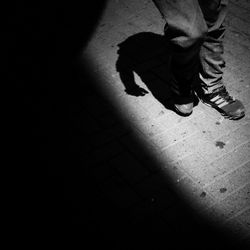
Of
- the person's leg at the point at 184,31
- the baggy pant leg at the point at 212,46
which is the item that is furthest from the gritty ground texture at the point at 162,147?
the person's leg at the point at 184,31

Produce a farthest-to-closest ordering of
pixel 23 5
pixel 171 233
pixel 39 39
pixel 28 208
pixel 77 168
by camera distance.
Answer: pixel 23 5 → pixel 39 39 → pixel 77 168 → pixel 28 208 → pixel 171 233

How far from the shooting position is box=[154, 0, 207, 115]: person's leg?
7.53 feet

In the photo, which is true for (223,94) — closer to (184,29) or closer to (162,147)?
(162,147)

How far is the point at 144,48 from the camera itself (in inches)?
161

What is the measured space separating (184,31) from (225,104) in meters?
1.09

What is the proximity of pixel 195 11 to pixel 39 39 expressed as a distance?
2888mm

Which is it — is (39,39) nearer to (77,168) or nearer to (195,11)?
(77,168)

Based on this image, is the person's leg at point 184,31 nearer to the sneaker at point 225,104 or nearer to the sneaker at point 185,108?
the sneaker at point 185,108

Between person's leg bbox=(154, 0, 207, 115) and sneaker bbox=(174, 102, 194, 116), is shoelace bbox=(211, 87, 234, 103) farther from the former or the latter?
person's leg bbox=(154, 0, 207, 115)

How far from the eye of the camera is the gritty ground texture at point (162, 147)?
2.44 metres

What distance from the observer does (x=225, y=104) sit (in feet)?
10.2

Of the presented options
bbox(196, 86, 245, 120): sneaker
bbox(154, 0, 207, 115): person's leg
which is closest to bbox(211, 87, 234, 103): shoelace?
bbox(196, 86, 245, 120): sneaker

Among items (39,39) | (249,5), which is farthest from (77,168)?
(249,5)

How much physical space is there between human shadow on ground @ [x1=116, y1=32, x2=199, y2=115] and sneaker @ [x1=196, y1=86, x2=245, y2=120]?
0.68 ft
